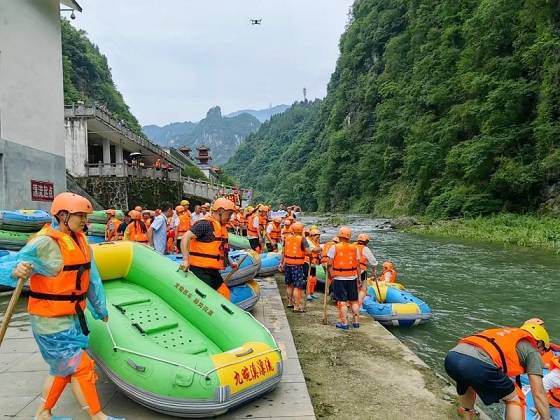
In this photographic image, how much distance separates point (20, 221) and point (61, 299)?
7.92m

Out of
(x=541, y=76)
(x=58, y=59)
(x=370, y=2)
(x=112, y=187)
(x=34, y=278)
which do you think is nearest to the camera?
(x=34, y=278)

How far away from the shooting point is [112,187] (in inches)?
820

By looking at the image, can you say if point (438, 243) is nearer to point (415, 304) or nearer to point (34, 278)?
point (415, 304)

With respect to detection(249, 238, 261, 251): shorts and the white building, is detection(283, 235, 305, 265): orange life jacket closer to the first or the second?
detection(249, 238, 261, 251): shorts

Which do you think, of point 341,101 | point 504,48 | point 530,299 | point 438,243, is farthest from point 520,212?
point 341,101

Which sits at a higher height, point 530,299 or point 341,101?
point 341,101

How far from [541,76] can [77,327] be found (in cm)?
2893

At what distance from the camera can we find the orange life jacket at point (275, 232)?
512 inches

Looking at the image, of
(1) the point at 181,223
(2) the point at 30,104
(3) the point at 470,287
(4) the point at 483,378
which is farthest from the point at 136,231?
(3) the point at 470,287

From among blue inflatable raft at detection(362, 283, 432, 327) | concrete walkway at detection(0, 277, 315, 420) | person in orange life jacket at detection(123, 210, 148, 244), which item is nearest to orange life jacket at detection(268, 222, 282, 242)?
person in orange life jacket at detection(123, 210, 148, 244)

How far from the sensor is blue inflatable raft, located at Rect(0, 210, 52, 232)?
9812mm

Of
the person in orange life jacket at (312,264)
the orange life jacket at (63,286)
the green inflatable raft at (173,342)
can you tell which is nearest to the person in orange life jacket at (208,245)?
the green inflatable raft at (173,342)

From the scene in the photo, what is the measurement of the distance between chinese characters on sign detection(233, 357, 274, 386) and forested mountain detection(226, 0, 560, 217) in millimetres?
23453

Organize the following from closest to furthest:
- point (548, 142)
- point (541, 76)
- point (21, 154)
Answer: point (21, 154) → point (548, 142) → point (541, 76)
